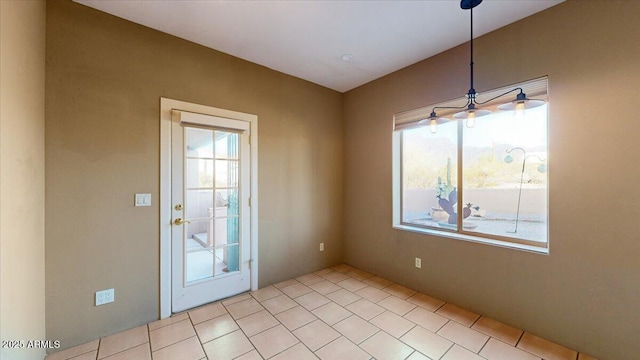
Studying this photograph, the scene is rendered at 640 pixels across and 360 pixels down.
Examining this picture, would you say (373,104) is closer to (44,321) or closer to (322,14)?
(322,14)

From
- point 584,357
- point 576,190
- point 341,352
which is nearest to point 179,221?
point 341,352

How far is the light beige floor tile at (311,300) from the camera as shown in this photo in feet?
8.65

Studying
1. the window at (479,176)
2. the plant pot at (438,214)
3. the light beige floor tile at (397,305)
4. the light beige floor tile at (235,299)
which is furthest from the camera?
the plant pot at (438,214)

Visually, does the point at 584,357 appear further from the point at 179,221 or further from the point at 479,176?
the point at 179,221

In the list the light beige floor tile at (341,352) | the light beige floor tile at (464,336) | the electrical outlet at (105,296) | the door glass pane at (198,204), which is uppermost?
the door glass pane at (198,204)

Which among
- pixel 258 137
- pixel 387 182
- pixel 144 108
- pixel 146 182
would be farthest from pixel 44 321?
pixel 387 182

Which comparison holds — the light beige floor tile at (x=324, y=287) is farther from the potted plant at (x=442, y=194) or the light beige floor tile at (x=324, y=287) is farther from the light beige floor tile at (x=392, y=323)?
the potted plant at (x=442, y=194)

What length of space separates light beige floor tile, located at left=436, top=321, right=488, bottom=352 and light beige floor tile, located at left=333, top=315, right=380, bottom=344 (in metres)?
0.60

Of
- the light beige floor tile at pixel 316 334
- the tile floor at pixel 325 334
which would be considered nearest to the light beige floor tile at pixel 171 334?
the tile floor at pixel 325 334

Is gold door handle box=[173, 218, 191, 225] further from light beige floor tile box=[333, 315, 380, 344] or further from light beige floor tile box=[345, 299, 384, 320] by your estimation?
light beige floor tile box=[345, 299, 384, 320]

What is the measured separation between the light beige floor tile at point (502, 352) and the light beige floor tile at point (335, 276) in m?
1.71

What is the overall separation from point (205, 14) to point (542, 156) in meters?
3.24

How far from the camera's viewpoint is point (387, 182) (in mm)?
3340

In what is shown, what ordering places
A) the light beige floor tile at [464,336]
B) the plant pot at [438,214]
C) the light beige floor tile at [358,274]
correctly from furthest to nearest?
the light beige floor tile at [358,274] < the plant pot at [438,214] < the light beige floor tile at [464,336]
